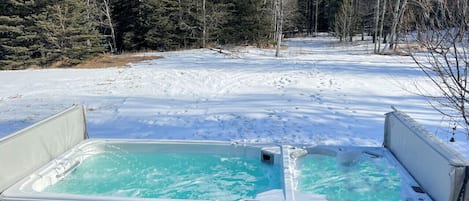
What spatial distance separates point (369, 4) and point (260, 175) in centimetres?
2294

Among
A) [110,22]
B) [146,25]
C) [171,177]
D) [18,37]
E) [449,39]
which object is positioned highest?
[110,22]

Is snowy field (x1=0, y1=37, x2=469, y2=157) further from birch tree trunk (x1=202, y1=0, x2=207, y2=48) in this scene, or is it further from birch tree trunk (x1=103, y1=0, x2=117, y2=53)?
birch tree trunk (x1=103, y1=0, x2=117, y2=53)

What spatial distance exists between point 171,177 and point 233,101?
310 centimetres

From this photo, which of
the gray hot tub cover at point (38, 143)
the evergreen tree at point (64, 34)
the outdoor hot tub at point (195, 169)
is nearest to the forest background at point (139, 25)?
the evergreen tree at point (64, 34)

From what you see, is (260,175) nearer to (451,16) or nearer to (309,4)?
(451,16)

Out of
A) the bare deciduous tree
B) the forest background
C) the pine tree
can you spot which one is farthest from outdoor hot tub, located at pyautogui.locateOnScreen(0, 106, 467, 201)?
the pine tree

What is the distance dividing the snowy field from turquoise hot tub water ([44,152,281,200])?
3.43ft

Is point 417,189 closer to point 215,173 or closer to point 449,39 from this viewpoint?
point 449,39

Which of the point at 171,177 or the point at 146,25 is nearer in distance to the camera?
the point at 171,177

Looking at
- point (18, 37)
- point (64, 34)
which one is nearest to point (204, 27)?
point (64, 34)

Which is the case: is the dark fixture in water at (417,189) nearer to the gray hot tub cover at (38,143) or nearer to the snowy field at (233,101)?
the snowy field at (233,101)

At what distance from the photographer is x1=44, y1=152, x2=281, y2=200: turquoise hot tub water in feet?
9.44

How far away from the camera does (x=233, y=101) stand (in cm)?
614

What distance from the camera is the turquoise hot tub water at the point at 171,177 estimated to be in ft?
9.44
